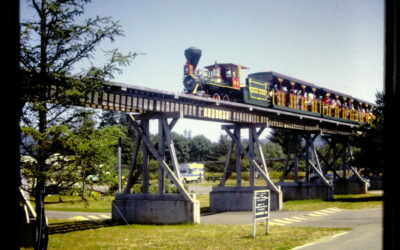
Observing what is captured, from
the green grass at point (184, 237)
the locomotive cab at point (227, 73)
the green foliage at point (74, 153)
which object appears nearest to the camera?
the green foliage at point (74, 153)

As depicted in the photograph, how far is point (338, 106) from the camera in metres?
35.6

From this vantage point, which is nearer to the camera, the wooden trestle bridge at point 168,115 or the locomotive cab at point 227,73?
the wooden trestle bridge at point 168,115

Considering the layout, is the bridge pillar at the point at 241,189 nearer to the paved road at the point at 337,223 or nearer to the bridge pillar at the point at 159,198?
the paved road at the point at 337,223

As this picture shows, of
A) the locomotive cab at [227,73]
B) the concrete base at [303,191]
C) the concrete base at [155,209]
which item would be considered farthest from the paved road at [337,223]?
the locomotive cab at [227,73]

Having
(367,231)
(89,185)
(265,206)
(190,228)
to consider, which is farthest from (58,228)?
(367,231)

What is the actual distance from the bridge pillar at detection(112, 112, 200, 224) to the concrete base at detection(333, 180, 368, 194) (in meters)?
23.8

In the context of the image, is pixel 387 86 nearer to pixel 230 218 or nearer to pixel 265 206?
pixel 265 206

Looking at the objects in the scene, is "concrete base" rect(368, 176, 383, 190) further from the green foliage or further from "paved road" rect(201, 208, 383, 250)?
the green foliage

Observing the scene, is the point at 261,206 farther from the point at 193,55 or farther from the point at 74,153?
the point at 193,55

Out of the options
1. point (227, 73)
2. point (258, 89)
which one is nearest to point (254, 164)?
point (258, 89)

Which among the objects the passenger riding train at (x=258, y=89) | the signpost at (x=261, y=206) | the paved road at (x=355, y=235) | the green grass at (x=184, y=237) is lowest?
the green grass at (x=184, y=237)

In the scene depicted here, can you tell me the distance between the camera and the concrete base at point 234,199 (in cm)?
2400

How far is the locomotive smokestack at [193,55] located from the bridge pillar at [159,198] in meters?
8.71

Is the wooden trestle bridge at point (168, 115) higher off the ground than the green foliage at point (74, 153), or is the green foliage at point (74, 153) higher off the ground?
the wooden trestle bridge at point (168, 115)
